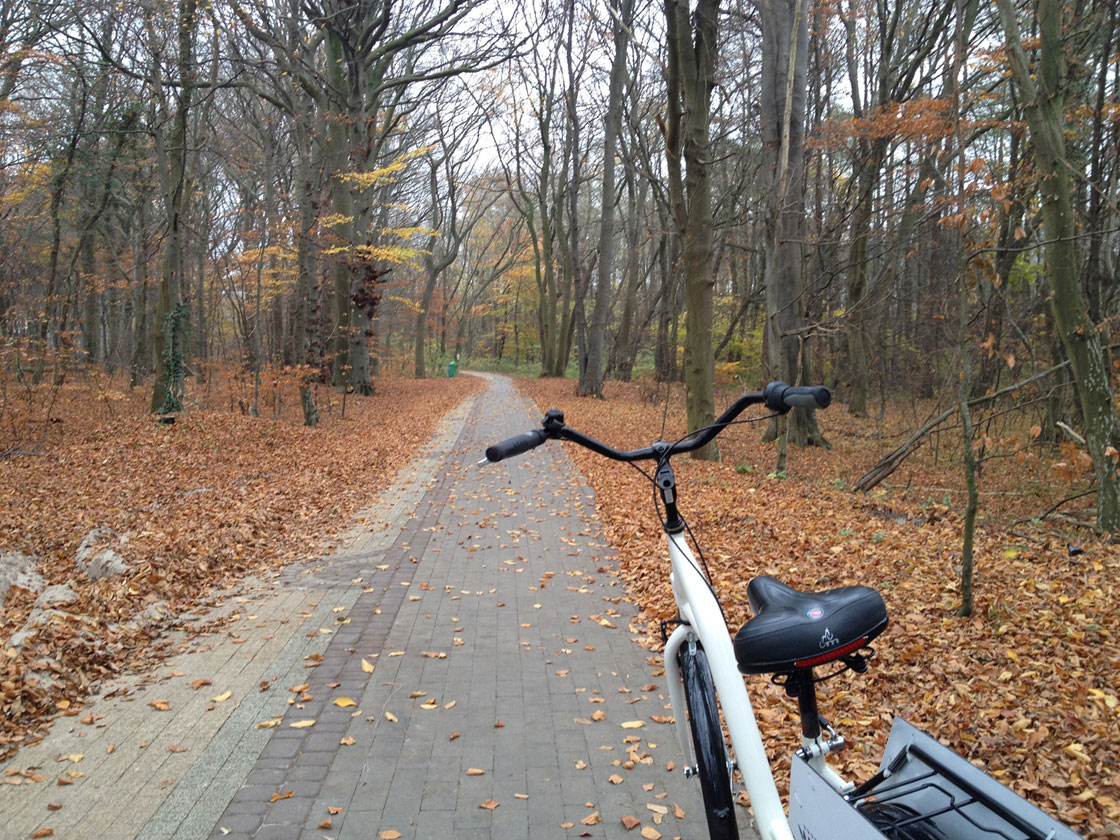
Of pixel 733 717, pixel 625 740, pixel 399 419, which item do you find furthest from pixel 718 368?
pixel 733 717

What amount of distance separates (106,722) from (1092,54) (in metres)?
16.1

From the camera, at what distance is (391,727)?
13.8 feet

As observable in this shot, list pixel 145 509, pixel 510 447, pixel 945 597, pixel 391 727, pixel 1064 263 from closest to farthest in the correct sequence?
1. pixel 510 447
2. pixel 391 727
3. pixel 945 597
4. pixel 1064 263
5. pixel 145 509

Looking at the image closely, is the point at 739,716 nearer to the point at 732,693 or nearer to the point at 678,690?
the point at 732,693

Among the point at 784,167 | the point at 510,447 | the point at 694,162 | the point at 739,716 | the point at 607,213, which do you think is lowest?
the point at 739,716

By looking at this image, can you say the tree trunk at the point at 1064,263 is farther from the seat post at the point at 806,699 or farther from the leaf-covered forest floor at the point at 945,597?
the seat post at the point at 806,699

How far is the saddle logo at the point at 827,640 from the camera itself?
212 centimetres

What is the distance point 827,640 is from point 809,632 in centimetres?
5

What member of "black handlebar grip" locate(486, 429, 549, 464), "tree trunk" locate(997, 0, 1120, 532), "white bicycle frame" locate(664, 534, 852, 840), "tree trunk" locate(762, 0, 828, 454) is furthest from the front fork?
"tree trunk" locate(762, 0, 828, 454)

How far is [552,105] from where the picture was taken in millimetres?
29219

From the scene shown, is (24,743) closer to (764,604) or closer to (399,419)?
(764,604)

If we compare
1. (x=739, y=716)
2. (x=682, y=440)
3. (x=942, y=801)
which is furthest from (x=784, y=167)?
(x=942, y=801)

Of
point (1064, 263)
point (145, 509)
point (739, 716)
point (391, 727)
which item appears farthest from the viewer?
point (145, 509)

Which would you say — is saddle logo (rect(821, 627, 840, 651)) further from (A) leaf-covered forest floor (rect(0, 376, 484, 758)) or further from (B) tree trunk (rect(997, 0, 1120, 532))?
(B) tree trunk (rect(997, 0, 1120, 532))
